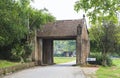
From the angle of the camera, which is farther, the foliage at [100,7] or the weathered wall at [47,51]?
the weathered wall at [47,51]

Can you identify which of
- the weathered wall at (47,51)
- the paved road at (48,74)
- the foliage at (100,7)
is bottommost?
the paved road at (48,74)

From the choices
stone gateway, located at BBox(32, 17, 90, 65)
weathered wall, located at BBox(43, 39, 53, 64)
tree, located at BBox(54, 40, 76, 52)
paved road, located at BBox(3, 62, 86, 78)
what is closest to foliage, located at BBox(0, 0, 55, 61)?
stone gateway, located at BBox(32, 17, 90, 65)

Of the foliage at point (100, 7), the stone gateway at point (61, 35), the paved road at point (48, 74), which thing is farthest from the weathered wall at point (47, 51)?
the foliage at point (100, 7)

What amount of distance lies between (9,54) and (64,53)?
70585 mm

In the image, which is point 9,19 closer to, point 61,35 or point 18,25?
point 18,25

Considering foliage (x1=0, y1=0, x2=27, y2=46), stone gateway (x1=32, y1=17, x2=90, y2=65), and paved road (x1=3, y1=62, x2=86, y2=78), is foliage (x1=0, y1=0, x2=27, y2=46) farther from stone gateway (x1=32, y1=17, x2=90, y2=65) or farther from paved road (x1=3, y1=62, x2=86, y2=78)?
stone gateway (x1=32, y1=17, x2=90, y2=65)

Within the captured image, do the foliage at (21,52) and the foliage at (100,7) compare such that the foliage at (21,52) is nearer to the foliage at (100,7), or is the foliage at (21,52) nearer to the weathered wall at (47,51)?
the weathered wall at (47,51)

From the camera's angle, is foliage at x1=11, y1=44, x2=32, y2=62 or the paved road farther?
foliage at x1=11, y1=44, x2=32, y2=62

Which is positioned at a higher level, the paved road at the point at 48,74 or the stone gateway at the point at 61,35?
the stone gateway at the point at 61,35

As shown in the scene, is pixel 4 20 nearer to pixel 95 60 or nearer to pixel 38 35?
pixel 38 35

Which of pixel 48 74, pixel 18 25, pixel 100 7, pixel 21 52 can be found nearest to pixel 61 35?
pixel 21 52

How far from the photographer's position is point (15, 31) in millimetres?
28297

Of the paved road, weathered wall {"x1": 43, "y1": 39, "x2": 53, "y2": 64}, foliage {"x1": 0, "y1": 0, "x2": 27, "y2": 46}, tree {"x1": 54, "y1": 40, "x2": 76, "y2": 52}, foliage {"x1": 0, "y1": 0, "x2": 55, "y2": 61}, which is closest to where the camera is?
the paved road

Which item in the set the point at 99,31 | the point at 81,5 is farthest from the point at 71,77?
the point at 99,31
